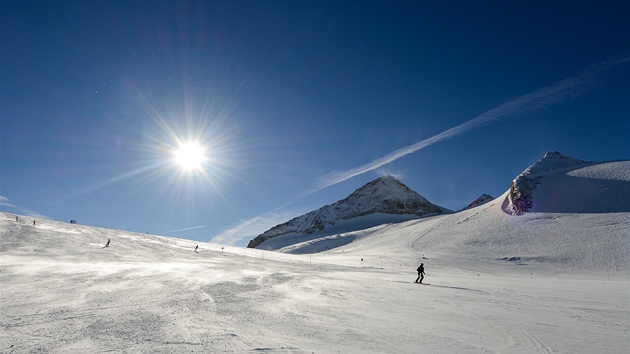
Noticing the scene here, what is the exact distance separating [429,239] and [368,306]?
5778 cm

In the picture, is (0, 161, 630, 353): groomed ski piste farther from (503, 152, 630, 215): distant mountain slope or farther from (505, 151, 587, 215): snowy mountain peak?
(505, 151, 587, 215): snowy mountain peak

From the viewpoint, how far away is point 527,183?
78000 millimetres

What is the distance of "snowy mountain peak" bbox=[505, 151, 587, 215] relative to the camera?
69.6 m

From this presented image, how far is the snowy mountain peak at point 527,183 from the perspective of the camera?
69.6 meters

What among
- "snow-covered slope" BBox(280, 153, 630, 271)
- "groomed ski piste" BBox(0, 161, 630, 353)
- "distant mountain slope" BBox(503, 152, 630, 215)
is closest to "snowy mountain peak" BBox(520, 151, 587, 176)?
"snow-covered slope" BBox(280, 153, 630, 271)

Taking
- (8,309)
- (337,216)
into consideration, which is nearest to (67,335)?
(8,309)

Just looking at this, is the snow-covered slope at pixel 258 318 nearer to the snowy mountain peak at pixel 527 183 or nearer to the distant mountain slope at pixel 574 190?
the distant mountain slope at pixel 574 190

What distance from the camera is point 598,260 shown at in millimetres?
42531

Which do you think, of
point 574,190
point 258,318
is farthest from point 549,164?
point 258,318

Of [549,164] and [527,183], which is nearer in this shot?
[527,183]

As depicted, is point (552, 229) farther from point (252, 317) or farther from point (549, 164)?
point (252, 317)

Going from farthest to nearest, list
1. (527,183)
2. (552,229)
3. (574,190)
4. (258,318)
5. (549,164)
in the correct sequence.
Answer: (549,164), (527,183), (574,190), (552,229), (258,318)

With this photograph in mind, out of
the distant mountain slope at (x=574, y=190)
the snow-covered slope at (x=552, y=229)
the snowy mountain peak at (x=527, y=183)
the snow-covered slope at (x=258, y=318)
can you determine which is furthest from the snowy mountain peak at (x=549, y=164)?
the snow-covered slope at (x=258, y=318)

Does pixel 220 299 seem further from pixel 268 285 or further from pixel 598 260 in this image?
pixel 598 260
